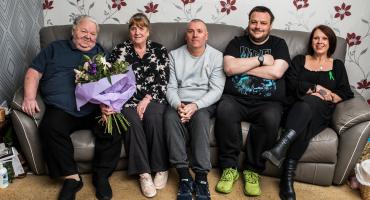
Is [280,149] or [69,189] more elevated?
[280,149]

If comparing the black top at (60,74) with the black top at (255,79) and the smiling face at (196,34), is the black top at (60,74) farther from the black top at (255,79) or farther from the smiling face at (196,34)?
the black top at (255,79)

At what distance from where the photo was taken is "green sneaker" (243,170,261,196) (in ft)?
6.89

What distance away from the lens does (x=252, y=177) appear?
2.17 meters

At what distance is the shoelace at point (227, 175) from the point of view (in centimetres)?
215

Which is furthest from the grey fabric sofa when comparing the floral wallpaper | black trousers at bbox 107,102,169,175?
the floral wallpaper

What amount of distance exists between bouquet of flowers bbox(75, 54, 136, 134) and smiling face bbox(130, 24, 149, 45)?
10.2 inches

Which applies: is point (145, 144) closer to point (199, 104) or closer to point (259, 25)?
point (199, 104)

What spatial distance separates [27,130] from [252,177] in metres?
1.37

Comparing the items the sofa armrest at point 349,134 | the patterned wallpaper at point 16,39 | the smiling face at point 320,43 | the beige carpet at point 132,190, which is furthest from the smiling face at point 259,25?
the patterned wallpaper at point 16,39

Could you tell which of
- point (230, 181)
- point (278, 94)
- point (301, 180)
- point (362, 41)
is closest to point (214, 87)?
point (278, 94)

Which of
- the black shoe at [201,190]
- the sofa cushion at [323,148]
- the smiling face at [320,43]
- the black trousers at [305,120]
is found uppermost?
the smiling face at [320,43]

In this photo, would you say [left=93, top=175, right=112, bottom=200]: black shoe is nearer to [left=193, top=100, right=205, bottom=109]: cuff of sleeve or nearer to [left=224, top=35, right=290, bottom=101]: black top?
[left=193, top=100, right=205, bottom=109]: cuff of sleeve

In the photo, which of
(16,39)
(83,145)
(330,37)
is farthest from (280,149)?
(16,39)

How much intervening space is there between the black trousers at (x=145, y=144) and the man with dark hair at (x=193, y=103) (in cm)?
6
